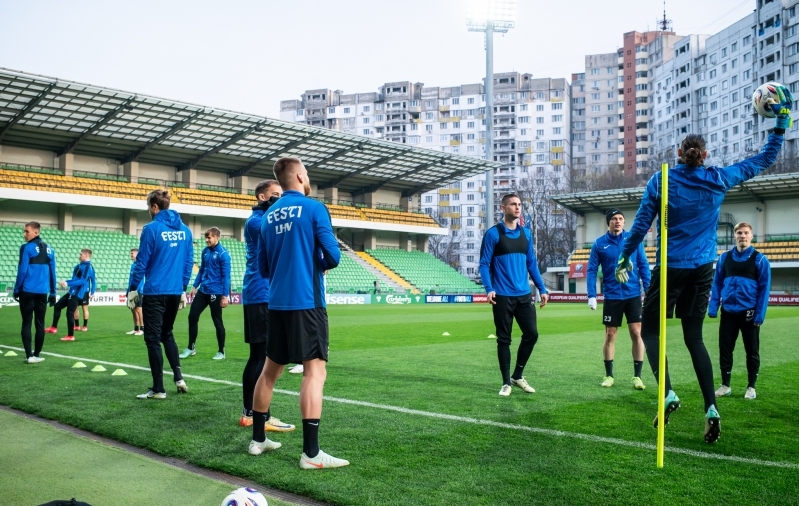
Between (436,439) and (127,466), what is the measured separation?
7.31 ft

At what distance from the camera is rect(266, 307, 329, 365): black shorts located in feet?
15.2

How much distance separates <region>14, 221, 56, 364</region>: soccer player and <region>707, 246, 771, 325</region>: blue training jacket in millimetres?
8732

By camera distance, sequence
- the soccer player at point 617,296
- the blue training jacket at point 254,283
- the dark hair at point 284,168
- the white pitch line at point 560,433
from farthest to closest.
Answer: the soccer player at point 617,296 < the blue training jacket at point 254,283 < the dark hair at point 284,168 < the white pitch line at point 560,433

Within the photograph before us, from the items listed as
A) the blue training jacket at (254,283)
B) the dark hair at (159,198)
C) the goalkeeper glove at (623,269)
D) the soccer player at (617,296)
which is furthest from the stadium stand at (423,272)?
the goalkeeper glove at (623,269)

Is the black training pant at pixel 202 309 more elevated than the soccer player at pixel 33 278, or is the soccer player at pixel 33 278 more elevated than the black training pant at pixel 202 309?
the soccer player at pixel 33 278

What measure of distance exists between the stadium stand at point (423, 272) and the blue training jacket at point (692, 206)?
4681 centimetres

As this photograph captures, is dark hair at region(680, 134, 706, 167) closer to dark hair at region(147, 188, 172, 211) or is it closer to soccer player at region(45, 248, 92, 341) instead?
dark hair at region(147, 188, 172, 211)

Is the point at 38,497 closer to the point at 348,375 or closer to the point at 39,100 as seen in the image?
the point at 348,375

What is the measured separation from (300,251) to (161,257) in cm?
319

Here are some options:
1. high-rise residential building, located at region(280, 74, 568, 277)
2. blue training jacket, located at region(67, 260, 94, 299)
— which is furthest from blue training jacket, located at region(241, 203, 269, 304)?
high-rise residential building, located at region(280, 74, 568, 277)

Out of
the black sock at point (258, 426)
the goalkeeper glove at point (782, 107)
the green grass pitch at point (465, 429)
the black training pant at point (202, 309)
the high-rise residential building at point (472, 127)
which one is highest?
the high-rise residential building at point (472, 127)

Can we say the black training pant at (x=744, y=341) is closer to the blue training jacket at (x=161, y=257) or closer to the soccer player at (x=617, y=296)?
the soccer player at (x=617, y=296)

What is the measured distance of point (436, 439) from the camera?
17.5 ft

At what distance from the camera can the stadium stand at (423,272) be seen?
2114 inches
